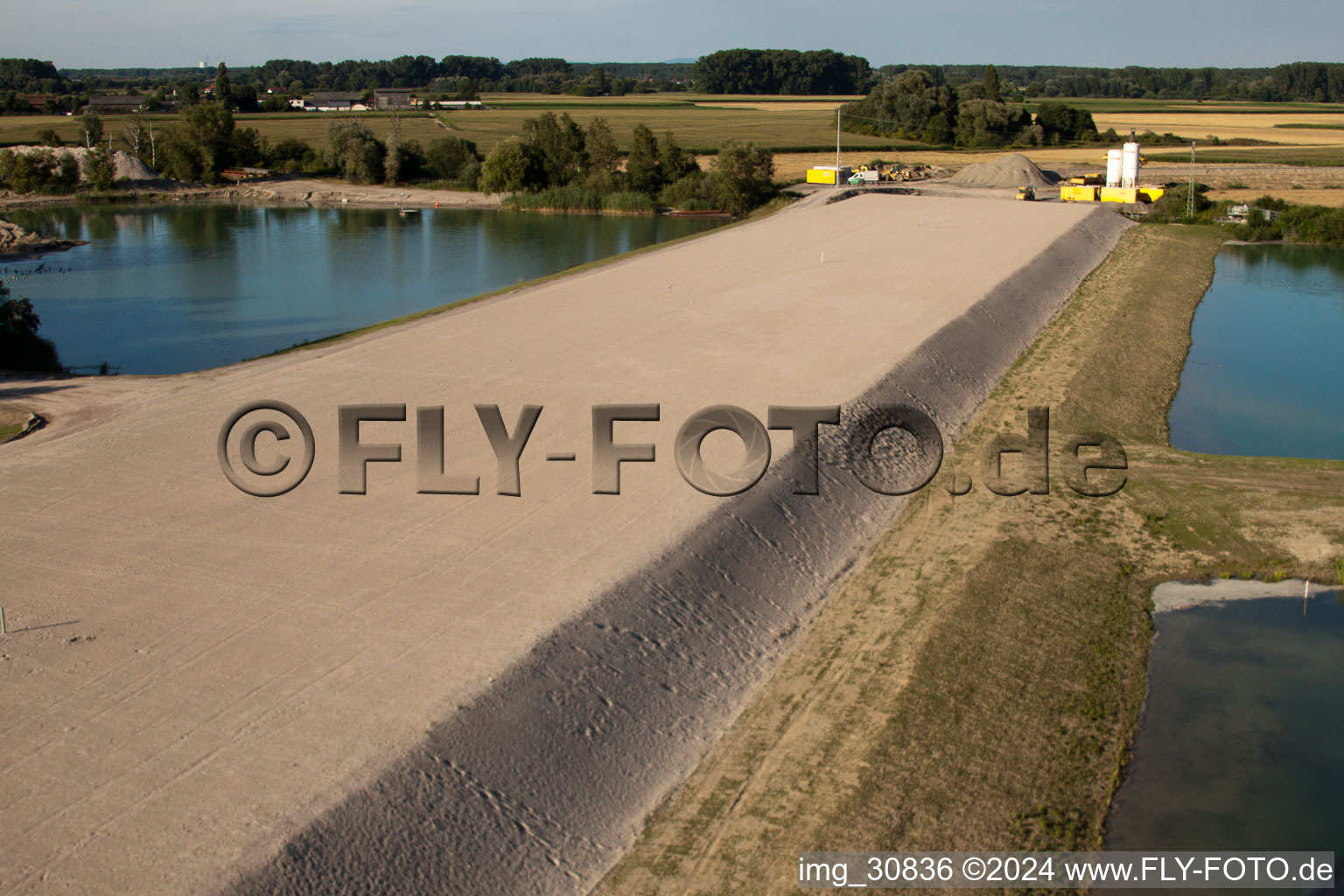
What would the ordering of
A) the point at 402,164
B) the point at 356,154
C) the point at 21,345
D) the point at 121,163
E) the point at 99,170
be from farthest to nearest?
the point at 402,164
the point at 356,154
the point at 121,163
the point at 99,170
the point at 21,345

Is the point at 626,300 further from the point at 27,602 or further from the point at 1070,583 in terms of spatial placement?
the point at 27,602

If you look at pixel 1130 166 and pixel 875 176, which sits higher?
pixel 1130 166

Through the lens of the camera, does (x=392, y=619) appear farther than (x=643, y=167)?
No

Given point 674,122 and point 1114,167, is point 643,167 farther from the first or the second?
point 674,122

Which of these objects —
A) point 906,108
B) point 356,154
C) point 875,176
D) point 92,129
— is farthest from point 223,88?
point 875,176

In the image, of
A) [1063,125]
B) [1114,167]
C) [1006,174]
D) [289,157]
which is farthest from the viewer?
[1063,125]

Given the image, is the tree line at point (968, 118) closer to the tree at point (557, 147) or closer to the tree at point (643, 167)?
the tree at point (643, 167)

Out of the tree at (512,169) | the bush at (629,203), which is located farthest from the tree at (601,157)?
the tree at (512,169)
